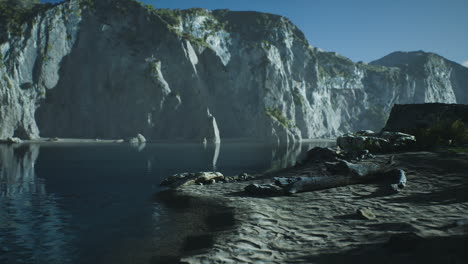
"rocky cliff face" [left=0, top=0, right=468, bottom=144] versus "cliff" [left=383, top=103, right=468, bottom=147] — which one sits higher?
"rocky cliff face" [left=0, top=0, right=468, bottom=144]

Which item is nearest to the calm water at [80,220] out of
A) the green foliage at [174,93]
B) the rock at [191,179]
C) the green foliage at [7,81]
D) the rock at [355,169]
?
the rock at [191,179]

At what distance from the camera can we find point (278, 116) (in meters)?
140

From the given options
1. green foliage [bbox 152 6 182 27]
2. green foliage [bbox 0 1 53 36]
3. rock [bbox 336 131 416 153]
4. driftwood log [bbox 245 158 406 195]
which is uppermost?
green foliage [bbox 152 6 182 27]

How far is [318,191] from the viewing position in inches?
664

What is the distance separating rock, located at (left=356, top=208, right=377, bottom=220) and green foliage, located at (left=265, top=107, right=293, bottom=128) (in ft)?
406

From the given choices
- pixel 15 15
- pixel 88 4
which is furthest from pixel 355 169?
pixel 88 4

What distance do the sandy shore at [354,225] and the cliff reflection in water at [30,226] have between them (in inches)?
188

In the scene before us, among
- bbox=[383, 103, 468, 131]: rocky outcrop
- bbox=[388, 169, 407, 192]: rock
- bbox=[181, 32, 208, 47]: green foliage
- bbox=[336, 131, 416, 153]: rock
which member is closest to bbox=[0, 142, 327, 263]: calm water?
bbox=[388, 169, 407, 192]: rock

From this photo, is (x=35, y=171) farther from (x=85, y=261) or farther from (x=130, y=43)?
(x=130, y=43)

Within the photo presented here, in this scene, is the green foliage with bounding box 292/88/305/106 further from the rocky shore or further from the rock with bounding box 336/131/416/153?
the rocky shore

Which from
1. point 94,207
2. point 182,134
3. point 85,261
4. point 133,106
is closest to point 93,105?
point 133,106

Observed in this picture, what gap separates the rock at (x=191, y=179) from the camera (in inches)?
920

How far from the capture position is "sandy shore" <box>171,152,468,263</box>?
8.47 metres

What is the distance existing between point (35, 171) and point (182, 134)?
92.6 metres
